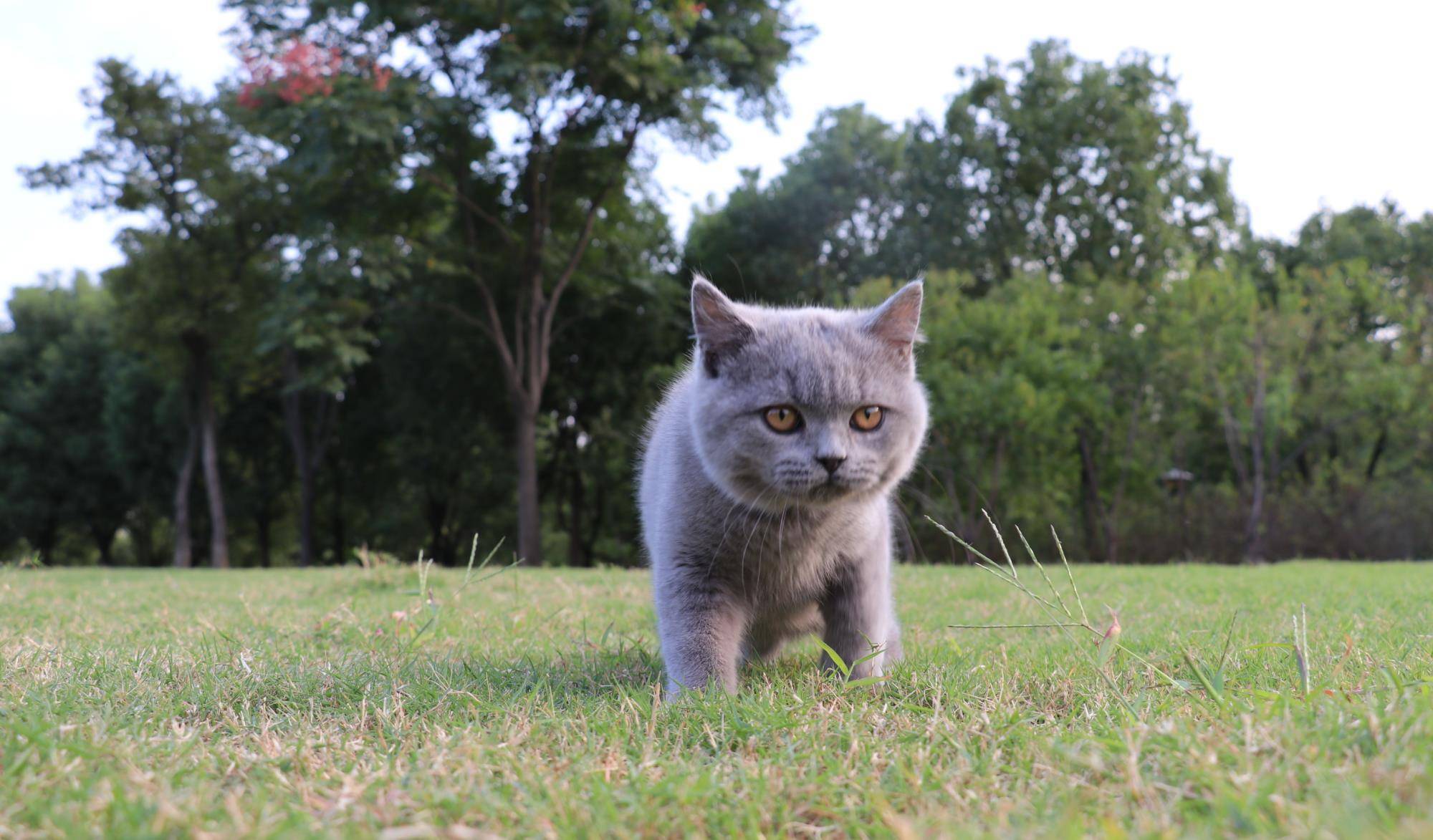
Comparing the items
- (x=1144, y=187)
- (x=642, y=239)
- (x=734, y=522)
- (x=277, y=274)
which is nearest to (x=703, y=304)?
(x=734, y=522)

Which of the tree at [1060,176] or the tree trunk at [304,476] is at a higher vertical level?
the tree at [1060,176]

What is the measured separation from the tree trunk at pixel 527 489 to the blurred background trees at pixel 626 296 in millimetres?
65

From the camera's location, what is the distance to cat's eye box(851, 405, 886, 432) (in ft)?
7.93

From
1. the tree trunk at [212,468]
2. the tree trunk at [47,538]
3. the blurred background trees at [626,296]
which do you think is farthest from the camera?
the tree trunk at [47,538]

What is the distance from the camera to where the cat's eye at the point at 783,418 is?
2348 mm

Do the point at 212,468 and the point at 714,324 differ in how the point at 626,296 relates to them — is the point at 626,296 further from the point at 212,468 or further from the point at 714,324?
the point at 714,324

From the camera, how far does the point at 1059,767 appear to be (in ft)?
4.69

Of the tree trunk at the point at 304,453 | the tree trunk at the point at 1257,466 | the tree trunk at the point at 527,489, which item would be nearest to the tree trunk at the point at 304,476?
the tree trunk at the point at 304,453

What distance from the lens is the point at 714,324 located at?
2.49 meters

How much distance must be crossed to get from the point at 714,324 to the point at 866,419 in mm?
521

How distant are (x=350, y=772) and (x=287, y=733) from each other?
0.40 metres

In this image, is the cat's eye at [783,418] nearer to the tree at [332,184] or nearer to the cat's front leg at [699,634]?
the cat's front leg at [699,634]

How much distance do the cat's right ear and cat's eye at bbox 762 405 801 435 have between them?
0.26m

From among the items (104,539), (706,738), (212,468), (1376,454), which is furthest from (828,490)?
(104,539)
